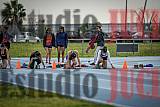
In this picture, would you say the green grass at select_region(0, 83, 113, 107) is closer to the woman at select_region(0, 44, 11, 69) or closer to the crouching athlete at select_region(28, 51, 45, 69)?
the crouching athlete at select_region(28, 51, 45, 69)

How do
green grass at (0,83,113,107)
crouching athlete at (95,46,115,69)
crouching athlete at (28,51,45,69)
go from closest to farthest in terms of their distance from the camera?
green grass at (0,83,113,107)
crouching athlete at (28,51,45,69)
crouching athlete at (95,46,115,69)

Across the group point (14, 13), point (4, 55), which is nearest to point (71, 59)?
point (4, 55)

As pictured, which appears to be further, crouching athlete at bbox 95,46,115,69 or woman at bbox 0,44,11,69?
woman at bbox 0,44,11,69

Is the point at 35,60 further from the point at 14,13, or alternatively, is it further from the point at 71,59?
the point at 14,13

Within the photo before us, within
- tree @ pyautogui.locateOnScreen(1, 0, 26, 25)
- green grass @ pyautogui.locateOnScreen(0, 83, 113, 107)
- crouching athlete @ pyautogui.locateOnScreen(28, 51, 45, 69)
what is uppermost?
tree @ pyautogui.locateOnScreen(1, 0, 26, 25)

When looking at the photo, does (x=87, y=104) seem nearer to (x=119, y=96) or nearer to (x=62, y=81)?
(x=119, y=96)

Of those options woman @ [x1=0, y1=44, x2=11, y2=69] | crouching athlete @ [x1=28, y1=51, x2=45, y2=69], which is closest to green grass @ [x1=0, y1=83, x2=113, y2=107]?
crouching athlete @ [x1=28, y1=51, x2=45, y2=69]

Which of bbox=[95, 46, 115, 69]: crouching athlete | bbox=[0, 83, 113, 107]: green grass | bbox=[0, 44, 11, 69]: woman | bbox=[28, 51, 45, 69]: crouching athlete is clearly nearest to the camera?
bbox=[0, 83, 113, 107]: green grass

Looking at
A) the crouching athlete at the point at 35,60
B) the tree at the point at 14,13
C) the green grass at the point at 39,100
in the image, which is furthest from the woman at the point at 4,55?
the tree at the point at 14,13

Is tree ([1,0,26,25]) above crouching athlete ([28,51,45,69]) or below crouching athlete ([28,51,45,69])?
above

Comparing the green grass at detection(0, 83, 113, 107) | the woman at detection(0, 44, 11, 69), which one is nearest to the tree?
the woman at detection(0, 44, 11, 69)

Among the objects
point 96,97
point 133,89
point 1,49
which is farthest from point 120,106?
point 1,49

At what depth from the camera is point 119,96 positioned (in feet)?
38.9

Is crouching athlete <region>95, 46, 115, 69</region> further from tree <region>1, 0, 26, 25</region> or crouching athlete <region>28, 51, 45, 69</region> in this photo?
tree <region>1, 0, 26, 25</region>
